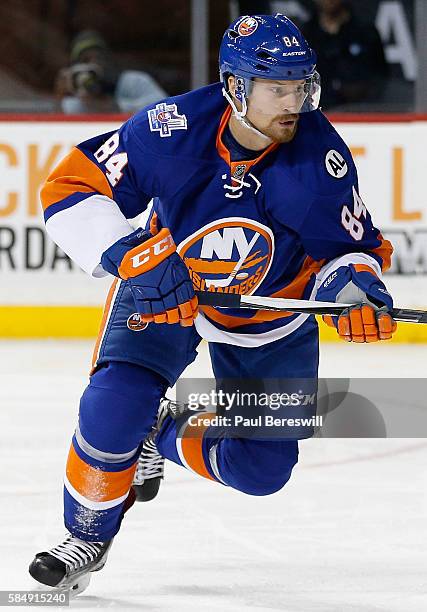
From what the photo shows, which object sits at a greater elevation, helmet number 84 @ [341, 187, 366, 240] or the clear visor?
the clear visor

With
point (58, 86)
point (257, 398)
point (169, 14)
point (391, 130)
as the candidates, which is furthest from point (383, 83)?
point (257, 398)

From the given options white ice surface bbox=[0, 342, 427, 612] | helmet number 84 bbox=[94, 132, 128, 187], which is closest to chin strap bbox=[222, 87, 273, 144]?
helmet number 84 bbox=[94, 132, 128, 187]

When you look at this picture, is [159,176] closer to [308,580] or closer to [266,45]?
[266,45]

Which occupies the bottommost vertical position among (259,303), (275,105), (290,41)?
(259,303)

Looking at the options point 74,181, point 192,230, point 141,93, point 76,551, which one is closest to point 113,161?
point 74,181

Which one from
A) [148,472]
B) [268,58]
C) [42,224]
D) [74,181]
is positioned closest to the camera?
[268,58]

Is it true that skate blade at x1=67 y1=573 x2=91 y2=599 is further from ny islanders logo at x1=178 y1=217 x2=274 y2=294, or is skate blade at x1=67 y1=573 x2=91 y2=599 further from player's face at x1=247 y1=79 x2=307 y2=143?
player's face at x1=247 y1=79 x2=307 y2=143

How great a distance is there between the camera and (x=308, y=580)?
2566mm

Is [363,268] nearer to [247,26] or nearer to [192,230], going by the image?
[192,230]

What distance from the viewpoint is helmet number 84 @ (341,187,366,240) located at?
8.26 feet

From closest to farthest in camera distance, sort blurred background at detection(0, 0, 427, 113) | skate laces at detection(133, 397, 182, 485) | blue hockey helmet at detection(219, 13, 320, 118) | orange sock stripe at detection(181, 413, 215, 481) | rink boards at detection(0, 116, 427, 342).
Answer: blue hockey helmet at detection(219, 13, 320, 118)
orange sock stripe at detection(181, 413, 215, 481)
skate laces at detection(133, 397, 182, 485)
rink boards at detection(0, 116, 427, 342)
blurred background at detection(0, 0, 427, 113)

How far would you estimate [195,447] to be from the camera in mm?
2836

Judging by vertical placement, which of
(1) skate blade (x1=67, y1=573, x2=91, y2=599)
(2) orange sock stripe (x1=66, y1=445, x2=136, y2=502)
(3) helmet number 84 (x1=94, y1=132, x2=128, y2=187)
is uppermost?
(3) helmet number 84 (x1=94, y1=132, x2=128, y2=187)

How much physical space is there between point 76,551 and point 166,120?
84 cm
